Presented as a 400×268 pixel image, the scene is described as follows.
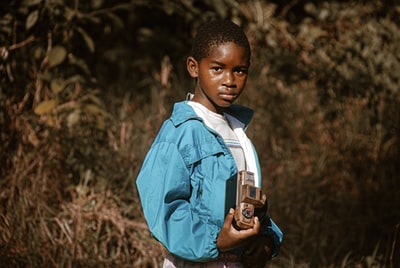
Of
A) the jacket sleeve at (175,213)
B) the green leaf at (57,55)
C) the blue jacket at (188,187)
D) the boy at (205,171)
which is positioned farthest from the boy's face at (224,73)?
the green leaf at (57,55)

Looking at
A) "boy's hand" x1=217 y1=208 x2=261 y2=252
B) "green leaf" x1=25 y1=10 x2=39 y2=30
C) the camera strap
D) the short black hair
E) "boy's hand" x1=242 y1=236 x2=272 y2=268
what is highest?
"green leaf" x1=25 y1=10 x2=39 y2=30

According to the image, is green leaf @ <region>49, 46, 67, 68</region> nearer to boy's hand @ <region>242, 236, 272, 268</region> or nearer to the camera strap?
the camera strap

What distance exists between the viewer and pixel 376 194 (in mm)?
5023

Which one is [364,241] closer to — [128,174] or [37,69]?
[128,174]

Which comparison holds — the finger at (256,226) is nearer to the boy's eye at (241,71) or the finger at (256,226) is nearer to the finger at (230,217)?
the finger at (230,217)

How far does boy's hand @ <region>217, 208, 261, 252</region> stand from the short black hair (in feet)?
1.97

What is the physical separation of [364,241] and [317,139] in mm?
1132

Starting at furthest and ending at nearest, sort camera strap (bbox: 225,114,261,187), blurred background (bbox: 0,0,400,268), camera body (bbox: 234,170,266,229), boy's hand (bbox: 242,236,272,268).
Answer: blurred background (bbox: 0,0,400,268) < camera strap (bbox: 225,114,261,187) < boy's hand (bbox: 242,236,272,268) < camera body (bbox: 234,170,266,229)

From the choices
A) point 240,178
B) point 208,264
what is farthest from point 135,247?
point 240,178

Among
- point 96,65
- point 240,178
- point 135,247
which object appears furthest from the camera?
point 96,65

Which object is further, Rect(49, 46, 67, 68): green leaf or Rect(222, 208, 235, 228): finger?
Rect(49, 46, 67, 68): green leaf

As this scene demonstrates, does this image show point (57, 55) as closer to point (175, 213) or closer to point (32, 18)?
point (32, 18)

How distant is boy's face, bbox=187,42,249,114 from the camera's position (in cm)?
227

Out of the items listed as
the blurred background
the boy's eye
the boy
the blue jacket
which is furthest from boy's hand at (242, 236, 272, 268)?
the blurred background
